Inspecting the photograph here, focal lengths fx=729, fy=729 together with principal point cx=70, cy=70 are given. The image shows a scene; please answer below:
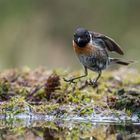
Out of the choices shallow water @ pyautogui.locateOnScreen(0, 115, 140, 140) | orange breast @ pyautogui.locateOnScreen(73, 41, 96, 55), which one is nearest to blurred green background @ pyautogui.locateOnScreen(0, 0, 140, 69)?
orange breast @ pyautogui.locateOnScreen(73, 41, 96, 55)

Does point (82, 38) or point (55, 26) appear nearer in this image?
point (82, 38)

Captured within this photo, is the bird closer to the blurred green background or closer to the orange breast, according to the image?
the orange breast

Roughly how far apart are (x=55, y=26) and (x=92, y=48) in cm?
845

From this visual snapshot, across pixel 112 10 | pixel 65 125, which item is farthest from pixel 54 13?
pixel 65 125

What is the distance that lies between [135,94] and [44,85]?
1.23m

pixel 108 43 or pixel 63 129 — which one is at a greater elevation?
pixel 108 43

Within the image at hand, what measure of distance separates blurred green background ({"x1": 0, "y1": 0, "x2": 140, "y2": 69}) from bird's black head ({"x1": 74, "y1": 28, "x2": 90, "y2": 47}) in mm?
5828

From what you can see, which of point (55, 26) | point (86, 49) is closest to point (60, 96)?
point (86, 49)

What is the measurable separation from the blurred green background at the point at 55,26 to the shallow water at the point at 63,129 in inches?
276

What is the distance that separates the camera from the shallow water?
23.6 ft

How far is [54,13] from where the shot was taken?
59.4ft

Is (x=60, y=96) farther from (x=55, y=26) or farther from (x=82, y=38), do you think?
(x=55, y=26)

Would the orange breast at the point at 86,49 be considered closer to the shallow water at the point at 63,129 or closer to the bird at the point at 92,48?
the bird at the point at 92,48

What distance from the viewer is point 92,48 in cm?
965
